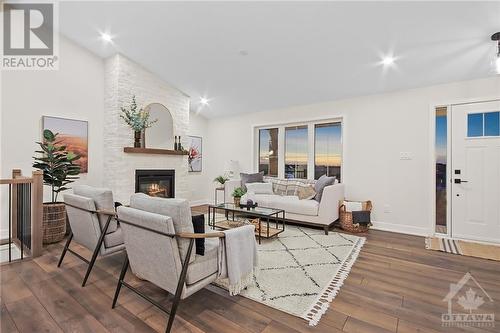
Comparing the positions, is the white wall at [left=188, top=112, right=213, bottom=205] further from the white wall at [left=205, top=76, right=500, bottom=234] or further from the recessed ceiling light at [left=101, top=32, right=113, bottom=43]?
the white wall at [left=205, top=76, right=500, bottom=234]

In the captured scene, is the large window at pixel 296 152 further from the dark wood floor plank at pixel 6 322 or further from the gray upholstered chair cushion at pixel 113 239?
the dark wood floor plank at pixel 6 322

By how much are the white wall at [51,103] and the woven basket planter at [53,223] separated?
848 mm

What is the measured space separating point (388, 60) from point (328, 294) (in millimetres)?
3291

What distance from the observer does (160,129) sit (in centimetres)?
528

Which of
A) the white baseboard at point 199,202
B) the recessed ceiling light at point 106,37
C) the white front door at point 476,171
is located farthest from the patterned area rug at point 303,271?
the recessed ceiling light at point 106,37

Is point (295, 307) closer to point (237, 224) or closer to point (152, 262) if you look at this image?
point (152, 262)

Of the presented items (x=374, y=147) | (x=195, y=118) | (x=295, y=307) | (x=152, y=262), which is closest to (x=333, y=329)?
(x=295, y=307)

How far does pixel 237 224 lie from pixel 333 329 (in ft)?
6.79

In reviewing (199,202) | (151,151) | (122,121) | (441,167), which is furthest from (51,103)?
(441,167)

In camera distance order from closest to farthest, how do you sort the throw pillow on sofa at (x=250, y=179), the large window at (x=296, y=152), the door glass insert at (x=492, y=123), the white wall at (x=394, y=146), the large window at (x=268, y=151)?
the door glass insert at (x=492, y=123), the white wall at (x=394, y=146), the throw pillow on sofa at (x=250, y=179), the large window at (x=296, y=152), the large window at (x=268, y=151)

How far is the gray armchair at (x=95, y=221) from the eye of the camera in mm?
2322

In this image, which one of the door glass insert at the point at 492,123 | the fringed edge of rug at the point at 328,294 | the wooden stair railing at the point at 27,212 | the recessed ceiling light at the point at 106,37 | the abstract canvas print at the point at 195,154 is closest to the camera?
the fringed edge of rug at the point at 328,294

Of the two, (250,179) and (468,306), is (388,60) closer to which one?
(468,306)

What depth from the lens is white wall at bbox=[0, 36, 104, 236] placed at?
367 cm
